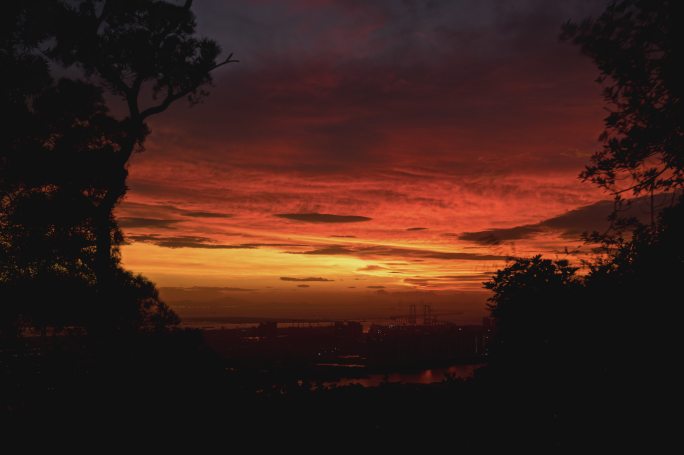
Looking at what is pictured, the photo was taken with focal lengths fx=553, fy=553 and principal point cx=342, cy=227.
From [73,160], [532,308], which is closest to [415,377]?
[532,308]

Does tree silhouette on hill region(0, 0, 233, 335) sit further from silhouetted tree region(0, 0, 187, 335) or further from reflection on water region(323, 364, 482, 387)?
reflection on water region(323, 364, 482, 387)

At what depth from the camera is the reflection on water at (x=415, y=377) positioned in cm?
974

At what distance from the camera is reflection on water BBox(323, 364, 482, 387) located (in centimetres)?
974

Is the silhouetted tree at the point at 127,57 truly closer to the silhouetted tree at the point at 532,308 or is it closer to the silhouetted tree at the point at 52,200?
the silhouetted tree at the point at 52,200

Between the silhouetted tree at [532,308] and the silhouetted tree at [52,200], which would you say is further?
the silhouetted tree at [52,200]

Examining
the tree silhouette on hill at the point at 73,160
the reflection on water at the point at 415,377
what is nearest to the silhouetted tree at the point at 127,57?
the tree silhouette on hill at the point at 73,160

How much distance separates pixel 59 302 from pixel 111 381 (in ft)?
23.7

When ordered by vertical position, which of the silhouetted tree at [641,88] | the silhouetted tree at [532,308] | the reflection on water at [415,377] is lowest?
the reflection on water at [415,377]

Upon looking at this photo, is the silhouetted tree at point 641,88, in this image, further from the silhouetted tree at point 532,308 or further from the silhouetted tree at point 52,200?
the silhouetted tree at point 52,200

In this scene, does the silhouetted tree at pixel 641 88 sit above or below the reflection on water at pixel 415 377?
above

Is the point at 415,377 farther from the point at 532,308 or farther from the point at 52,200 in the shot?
the point at 52,200

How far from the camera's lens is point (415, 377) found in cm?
1098

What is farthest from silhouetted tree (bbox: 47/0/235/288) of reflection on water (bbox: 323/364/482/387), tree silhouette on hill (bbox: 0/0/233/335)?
reflection on water (bbox: 323/364/482/387)

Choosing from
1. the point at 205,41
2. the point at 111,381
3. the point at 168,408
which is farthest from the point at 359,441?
the point at 205,41
